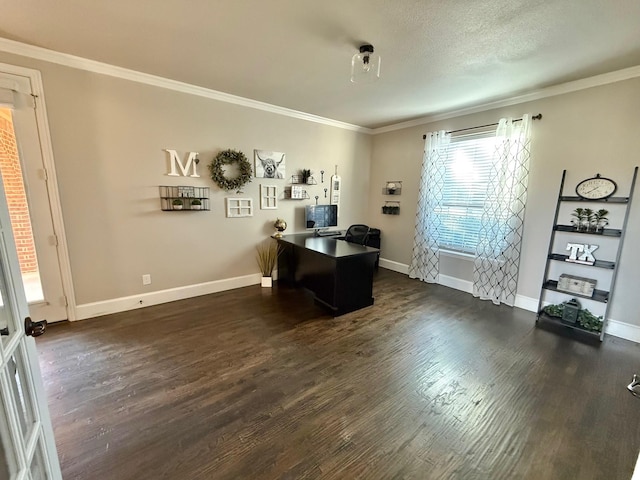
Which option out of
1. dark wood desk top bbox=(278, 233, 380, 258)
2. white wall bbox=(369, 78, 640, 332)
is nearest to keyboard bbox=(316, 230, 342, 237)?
dark wood desk top bbox=(278, 233, 380, 258)

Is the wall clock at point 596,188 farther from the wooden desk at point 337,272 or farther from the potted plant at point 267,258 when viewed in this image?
the potted plant at point 267,258

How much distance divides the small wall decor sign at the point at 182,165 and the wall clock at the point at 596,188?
461 centimetres

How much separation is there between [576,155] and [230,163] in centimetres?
424

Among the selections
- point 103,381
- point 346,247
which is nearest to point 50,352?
point 103,381

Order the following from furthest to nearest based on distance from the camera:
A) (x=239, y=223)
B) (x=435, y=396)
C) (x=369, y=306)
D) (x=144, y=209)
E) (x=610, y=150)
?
1. (x=239, y=223)
2. (x=369, y=306)
3. (x=144, y=209)
4. (x=610, y=150)
5. (x=435, y=396)

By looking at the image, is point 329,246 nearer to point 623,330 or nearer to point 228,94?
point 228,94

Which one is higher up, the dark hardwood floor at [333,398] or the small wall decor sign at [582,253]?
the small wall decor sign at [582,253]

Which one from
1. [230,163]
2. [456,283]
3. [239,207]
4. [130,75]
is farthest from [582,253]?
[130,75]

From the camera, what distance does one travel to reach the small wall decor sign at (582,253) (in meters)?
3.04

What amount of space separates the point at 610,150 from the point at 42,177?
5868 millimetres

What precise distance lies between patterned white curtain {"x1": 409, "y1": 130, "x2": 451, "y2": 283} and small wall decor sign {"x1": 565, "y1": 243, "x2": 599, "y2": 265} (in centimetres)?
168

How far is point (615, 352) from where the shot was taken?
267 cm

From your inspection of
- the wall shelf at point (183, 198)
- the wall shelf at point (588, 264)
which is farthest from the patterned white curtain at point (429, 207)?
the wall shelf at point (183, 198)

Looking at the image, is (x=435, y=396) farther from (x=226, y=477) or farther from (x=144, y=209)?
(x=144, y=209)
